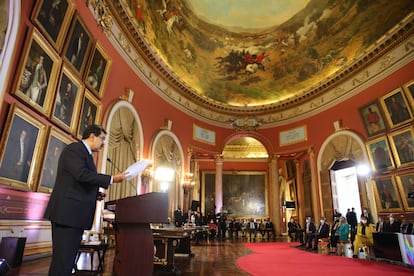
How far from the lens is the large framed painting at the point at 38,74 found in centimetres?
507

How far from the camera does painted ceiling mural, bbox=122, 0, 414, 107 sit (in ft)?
41.6

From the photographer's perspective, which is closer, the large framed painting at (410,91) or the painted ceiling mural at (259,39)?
the large framed painting at (410,91)

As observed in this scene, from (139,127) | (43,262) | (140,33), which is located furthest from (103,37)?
(43,262)

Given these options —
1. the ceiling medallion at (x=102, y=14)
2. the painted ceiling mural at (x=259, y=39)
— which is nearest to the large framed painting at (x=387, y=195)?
the painted ceiling mural at (x=259, y=39)

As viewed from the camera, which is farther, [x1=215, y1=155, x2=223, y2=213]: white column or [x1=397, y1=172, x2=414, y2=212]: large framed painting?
[x1=215, y1=155, x2=223, y2=213]: white column

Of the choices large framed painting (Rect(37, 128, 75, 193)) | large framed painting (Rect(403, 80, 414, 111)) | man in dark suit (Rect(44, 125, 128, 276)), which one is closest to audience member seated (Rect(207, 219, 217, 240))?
large framed painting (Rect(37, 128, 75, 193))

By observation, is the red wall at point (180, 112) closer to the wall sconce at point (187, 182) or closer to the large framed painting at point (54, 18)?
the large framed painting at point (54, 18)

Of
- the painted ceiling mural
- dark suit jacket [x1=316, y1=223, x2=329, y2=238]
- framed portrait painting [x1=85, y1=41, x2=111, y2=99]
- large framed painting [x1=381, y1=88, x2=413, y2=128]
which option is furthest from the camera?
the painted ceiling mural

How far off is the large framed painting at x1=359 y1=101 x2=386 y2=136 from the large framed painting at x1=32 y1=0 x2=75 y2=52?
1144 centimetres

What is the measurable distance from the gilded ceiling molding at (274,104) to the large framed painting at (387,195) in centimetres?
428

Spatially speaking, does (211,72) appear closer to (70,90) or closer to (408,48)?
(408,48)

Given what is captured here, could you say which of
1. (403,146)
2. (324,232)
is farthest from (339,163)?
(324,232)

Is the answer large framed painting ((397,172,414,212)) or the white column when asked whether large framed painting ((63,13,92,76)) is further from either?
large framed painting ((397,172,414,212))

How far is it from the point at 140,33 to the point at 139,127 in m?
3.51
